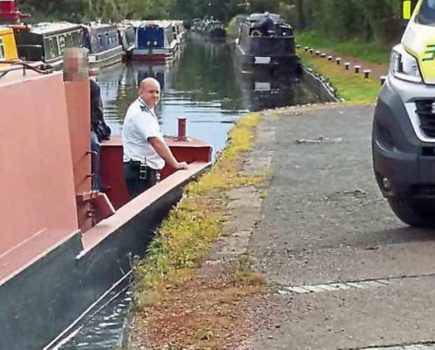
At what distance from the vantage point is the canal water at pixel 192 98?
784 centimetres

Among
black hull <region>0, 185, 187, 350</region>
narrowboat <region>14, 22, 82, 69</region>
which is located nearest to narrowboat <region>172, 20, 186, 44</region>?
narrowboat <region>14, 22, 82, 69</region>

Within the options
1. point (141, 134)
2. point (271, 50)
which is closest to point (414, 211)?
point (141, 134)

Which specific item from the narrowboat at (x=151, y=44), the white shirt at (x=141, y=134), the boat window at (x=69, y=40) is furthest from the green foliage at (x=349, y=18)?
the white shirt at (x=141, y=134)

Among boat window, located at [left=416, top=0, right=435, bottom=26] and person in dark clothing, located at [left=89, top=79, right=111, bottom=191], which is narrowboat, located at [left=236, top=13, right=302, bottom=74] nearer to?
person in dark clothing, located at [left=89, top=79, right=111, bottom=191]

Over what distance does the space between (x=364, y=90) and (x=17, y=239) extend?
20.5 meters

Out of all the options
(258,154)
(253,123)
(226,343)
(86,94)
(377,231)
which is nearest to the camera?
(226,343)

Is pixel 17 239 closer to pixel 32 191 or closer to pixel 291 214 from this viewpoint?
pixel 32 191

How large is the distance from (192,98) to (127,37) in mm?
26011

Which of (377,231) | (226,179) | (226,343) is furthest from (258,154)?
(226,343)

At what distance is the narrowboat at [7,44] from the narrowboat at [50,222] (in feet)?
Result: 1.73

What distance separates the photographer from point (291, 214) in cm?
932

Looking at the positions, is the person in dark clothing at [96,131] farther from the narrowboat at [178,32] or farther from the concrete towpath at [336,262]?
the narrowboat at [178,32]

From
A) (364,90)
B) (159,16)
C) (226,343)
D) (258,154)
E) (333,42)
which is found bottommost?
(159,16)

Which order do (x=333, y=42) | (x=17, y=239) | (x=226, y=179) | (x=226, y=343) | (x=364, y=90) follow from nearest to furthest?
(x=226, y=343) → (x=17, y=239) → (x=226, y=179) → (x=364, y=90) → (x=333, y=42)
